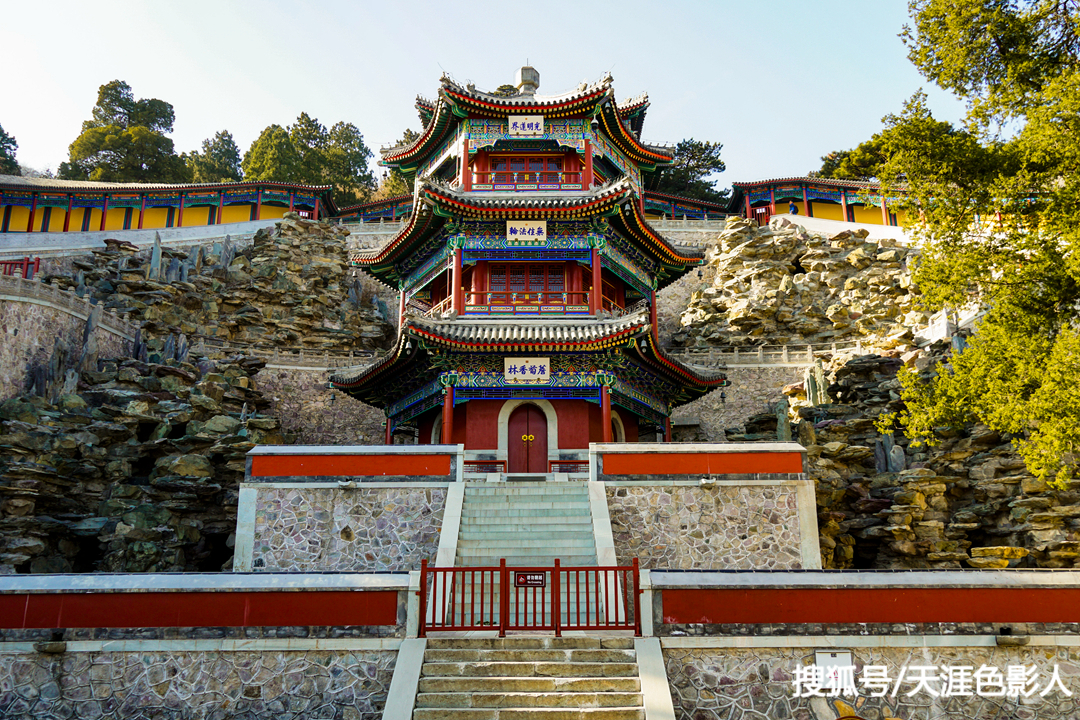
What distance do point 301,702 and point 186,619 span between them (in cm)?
176

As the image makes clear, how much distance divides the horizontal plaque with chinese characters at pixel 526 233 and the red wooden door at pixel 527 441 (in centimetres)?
420

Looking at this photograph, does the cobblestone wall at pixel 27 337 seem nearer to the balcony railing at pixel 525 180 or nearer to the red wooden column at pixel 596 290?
the balcony railing at pixel 525 180

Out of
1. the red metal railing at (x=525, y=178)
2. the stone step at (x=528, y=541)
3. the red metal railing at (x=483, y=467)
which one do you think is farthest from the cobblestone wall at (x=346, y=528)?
the red metal railing at (x=525, y=178)

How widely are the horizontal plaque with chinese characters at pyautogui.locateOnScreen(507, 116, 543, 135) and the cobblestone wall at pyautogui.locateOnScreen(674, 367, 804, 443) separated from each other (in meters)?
14.3

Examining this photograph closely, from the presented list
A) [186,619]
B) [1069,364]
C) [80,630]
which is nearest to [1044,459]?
[1069,364]

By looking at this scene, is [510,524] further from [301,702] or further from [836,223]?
[836,223]

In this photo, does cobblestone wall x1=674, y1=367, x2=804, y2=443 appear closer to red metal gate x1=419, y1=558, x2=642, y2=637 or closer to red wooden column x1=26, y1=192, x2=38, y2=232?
red metal gate x1=419, y1=558, x2=642, y2=637

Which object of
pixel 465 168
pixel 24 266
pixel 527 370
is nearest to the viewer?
pixel 527 370

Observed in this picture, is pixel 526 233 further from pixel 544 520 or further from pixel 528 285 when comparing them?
pixel 544 520

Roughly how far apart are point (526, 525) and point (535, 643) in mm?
4391

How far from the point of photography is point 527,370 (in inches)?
723

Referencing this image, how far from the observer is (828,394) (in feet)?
94.9

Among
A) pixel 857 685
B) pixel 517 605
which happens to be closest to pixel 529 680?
pixel 517 605

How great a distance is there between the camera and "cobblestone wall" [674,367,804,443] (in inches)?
1273
